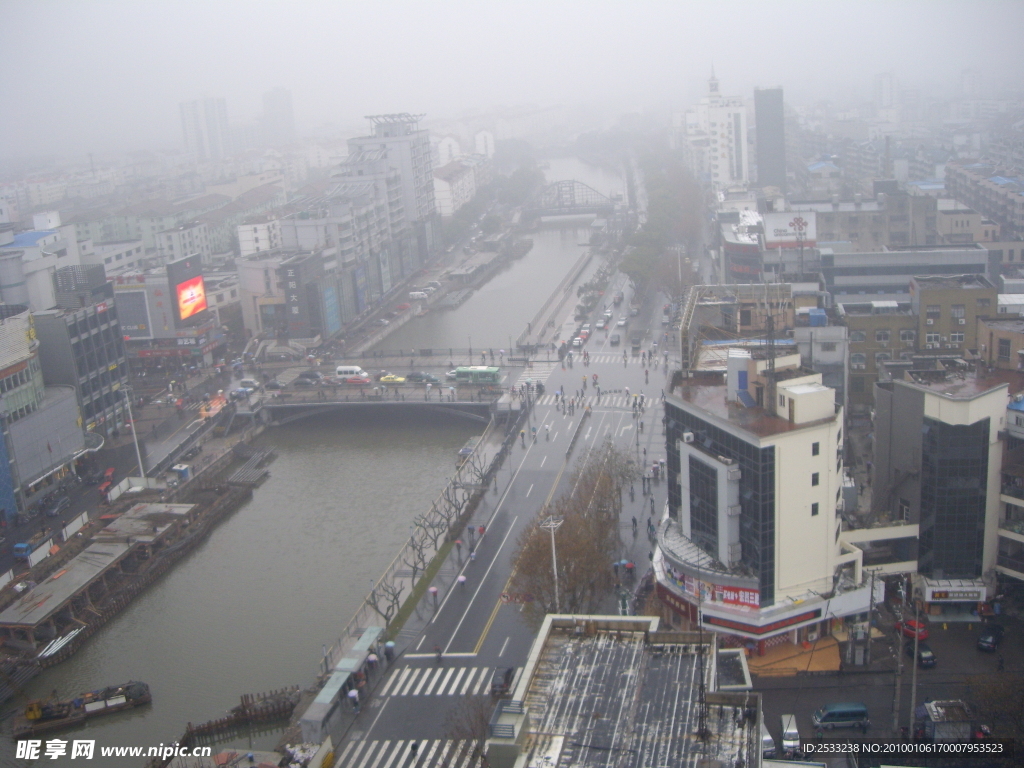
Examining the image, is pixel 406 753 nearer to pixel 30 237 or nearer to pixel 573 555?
pixel 573 555

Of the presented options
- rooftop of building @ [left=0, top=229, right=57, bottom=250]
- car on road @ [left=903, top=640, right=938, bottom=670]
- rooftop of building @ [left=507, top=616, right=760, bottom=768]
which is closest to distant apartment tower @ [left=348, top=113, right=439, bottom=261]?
rooftop of building @ [left=0, top=229, right=57, bottom=250]

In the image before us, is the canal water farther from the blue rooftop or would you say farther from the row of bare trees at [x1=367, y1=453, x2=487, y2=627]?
the blue rooftop

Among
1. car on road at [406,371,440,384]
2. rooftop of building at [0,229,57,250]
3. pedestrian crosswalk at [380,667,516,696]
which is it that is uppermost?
rooftop of building at [0,229,57,250]

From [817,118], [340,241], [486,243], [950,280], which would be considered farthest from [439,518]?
[817,118]

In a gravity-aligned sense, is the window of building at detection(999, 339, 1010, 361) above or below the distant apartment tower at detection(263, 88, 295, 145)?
below

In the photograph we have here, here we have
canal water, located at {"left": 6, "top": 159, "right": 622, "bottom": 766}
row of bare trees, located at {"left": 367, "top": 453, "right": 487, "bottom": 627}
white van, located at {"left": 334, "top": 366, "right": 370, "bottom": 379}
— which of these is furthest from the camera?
white van, located at {"left": 334, "top": 366, "right": 370, "bottom": 379}

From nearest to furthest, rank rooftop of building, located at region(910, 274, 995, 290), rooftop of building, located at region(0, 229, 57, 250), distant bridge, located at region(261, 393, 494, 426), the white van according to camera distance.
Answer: rooftop of building, located at region(910, 274, 995, 290) < distant bridge, located at region(261, 393, 494, 426) < the white van < rooftop of building, located at region(0, 229, 57, 250)

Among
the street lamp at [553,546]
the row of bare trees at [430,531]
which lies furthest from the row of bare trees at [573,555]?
the row of bare trees at [430,531]
